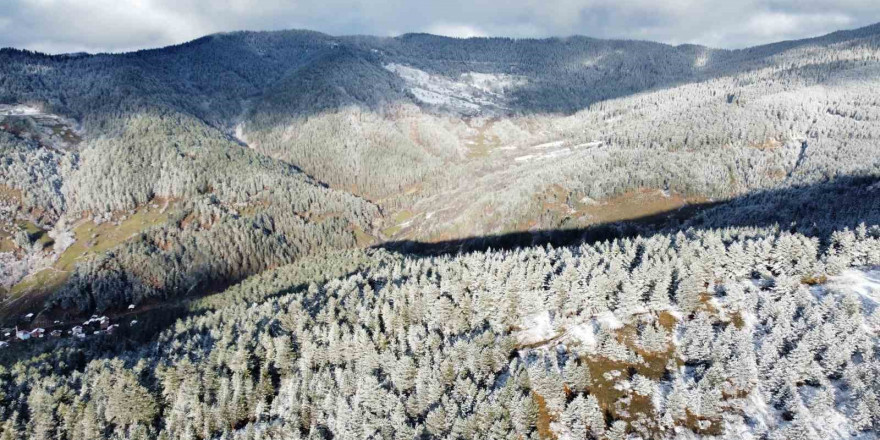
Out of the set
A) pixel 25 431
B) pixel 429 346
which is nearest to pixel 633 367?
pixel 429 346

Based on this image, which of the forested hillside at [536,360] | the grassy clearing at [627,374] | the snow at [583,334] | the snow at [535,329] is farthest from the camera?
the snow at [535,329]

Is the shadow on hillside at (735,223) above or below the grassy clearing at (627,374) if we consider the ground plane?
above

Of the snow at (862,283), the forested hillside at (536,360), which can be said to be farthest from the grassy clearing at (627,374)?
the snow at (862,283)

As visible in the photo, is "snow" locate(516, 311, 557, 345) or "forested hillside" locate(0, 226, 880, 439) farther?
"snow" locate(516, 311, 557, 345)

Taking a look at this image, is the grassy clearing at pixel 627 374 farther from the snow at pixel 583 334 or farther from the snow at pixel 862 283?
the snow at pixel 862 283

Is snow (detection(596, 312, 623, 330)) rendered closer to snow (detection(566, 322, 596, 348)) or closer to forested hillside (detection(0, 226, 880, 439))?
forested hillside (detection(0, 226, 880, 439))

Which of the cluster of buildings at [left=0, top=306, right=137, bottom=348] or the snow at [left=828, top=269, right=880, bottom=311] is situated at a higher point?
the snow at [left=828, top=269, right=880, bottom=311]

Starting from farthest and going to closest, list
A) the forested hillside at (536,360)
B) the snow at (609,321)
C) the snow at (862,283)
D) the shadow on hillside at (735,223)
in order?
1. the shadow on hillside at (735,223)
2. the snow at (609,321)
3. the snow at (862,283)
4. the forested hillside at (536,360)

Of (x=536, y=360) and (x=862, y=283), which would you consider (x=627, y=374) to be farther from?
(x=862, y=283)

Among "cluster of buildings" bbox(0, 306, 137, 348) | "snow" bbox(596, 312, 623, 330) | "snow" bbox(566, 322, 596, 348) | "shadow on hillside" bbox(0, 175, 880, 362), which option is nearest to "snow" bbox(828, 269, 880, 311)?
"shadow on hillside" bbox(0, 175, 880, 362)

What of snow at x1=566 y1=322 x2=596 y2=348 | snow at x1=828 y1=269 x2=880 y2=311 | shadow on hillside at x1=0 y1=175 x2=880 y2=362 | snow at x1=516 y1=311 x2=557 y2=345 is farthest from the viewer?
shadow on hillside at x1=0 y1=175 x2=880 y2=362

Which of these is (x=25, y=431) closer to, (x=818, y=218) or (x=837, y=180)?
(x=818, y=218)
